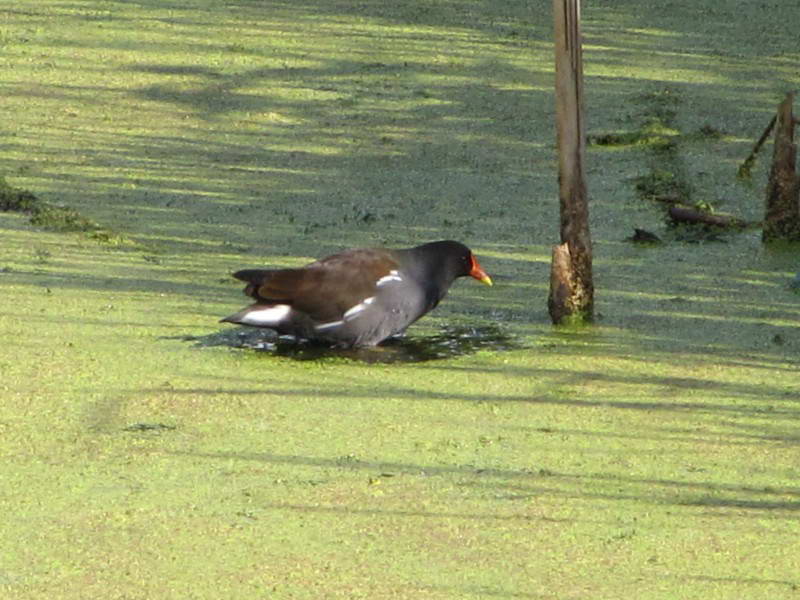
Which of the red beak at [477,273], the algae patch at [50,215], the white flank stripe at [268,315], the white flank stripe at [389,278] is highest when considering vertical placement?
the white flank stripe at [389,278]

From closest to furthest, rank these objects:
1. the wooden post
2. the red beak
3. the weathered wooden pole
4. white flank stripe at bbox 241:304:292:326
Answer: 1. white flank stripe at bbox 241:304:292:326
2. the weathered wooden pole
3. the red beak
4. the wooden post

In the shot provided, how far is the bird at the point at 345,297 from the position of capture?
352 cm

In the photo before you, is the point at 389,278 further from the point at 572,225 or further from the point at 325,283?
the point at 572,225

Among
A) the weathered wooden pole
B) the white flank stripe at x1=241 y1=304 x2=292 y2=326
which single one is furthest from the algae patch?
the weathered wooden pole

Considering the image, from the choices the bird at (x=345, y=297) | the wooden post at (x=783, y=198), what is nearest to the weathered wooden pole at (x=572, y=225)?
the bird at (x=345, y=297)

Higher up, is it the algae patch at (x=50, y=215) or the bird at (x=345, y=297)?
the bird at (x=345, y=297)

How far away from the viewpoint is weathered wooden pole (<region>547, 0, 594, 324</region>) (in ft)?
11.9

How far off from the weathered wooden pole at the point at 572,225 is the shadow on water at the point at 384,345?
14cm

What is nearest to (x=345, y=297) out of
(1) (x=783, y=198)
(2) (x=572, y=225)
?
(2) (x=572, y=225)

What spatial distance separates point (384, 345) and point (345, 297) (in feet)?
0.49

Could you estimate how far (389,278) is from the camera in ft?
11.7

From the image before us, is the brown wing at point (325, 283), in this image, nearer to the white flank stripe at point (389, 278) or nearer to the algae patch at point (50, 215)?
the white flank stripe at point (389, 278)

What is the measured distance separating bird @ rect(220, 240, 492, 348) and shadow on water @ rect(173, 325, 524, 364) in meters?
0.03

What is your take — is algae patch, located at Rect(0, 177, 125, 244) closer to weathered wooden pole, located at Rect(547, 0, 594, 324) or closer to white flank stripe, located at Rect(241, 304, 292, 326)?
white flank stripe, located at Rect(241, 304, 292, 326)
